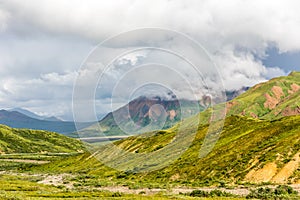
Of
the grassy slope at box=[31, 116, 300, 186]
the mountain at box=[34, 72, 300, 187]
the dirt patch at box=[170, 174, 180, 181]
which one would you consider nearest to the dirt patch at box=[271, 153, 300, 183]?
the mountain at box=[34, 72, 300, 187]

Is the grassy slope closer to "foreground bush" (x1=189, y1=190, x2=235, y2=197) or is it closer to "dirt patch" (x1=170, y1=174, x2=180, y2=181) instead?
"dirt patch" (x1=170, y1=174, x2=180, y2=181)

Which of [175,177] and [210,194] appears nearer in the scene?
[210,194]

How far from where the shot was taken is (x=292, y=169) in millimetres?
83125

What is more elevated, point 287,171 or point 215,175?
point 215,175

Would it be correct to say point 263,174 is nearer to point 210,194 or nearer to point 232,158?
point 232,158

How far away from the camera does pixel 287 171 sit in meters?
83.2

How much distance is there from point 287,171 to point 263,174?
5758mm

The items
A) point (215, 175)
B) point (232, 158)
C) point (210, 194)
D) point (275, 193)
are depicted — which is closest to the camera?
point (275, 193)

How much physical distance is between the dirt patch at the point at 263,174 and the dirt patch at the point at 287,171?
1.50m

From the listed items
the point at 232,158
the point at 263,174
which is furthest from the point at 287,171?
the point at 232,158

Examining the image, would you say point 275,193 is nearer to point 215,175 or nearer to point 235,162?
point 215,175

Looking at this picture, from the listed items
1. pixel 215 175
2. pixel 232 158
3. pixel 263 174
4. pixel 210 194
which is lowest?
pixel 210 194

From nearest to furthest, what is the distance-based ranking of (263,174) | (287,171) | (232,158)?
1. (287,171)
2. (263,174)
3. (232,158)

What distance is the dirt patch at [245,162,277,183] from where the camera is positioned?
84.5 meters
